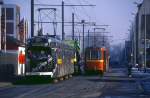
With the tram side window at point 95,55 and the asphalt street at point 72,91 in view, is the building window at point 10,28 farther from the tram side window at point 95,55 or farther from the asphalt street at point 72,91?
the asphalt street at point 72,91

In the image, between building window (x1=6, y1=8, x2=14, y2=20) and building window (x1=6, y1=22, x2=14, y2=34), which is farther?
building window (x1=6, y1=8, x2=14, y2=20)

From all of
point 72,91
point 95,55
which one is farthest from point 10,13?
point 72,91

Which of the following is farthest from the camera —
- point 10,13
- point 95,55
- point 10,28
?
point 10,13

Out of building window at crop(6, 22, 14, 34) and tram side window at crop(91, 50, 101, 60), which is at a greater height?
building window at crop(6, 22, 14, 34)

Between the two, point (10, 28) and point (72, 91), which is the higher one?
point (10, 28)

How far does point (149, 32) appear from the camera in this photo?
141500mm

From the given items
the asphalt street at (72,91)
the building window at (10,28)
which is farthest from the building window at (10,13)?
the asphalt street at (72,91)

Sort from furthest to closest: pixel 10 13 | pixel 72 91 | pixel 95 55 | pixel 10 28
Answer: pixel 10 13
pixel 10 28
pixel 95 55
pixel 72 91

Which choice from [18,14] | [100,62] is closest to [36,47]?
[100,62]

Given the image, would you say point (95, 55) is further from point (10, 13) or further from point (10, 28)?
point (10, 13)

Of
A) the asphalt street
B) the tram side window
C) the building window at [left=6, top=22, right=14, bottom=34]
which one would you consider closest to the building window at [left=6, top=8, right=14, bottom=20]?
the building window at [left=6, top=22, right=14, bottom=34]

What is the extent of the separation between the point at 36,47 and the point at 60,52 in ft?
13.5

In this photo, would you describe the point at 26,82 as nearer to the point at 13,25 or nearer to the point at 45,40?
the point at 45,40

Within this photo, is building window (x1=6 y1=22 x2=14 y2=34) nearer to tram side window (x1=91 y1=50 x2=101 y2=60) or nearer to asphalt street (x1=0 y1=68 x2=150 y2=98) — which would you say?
tram side window (x1=91 y1=50 x2=101 y2=60)
